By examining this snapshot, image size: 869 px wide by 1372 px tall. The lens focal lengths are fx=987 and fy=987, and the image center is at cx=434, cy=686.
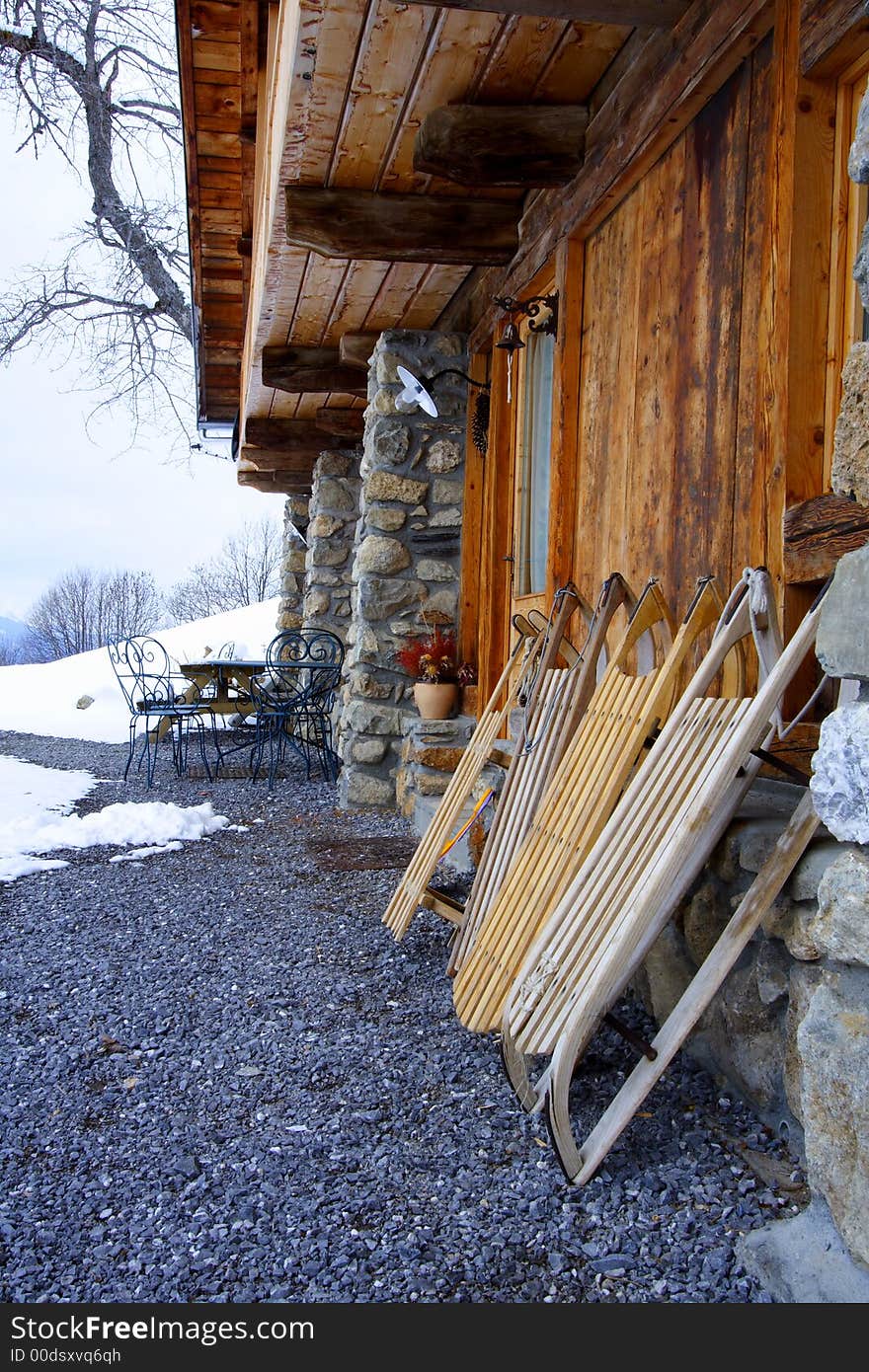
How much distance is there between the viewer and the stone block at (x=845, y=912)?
4.20ft

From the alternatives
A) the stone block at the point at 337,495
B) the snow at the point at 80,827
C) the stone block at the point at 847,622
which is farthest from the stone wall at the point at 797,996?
the stone block at the point at 337,495

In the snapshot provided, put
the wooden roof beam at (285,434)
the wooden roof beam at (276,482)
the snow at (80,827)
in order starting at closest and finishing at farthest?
the snow at (80,827)
the wooden roof beam at (285,434)
the wooden roof beam at (276,482)

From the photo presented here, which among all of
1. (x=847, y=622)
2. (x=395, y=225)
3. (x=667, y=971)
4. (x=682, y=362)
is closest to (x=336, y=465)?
(x=395, y=225)

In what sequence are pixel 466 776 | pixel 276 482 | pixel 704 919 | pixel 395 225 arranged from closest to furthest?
pixel 704 919
pixel 466 776
pixel 395 225
pixel 276 482

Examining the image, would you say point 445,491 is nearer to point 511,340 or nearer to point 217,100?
point 511,340

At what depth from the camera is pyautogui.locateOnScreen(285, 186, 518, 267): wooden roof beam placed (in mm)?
3602

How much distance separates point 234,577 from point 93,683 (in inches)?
383

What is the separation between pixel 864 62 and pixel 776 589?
40.4 inches

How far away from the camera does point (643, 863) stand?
1.87 metres

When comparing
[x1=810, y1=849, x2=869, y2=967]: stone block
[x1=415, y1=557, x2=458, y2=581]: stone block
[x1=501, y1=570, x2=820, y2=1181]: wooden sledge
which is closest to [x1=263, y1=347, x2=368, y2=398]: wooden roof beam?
[x1=415, y1=557, x2=458, y2=581]: stone block

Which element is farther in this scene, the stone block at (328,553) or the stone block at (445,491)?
the stone block at (328,553)

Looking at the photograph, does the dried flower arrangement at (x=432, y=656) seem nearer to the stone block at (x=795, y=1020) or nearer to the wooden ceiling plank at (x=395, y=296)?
the wooden ceiling plank at (x=395, y=296)

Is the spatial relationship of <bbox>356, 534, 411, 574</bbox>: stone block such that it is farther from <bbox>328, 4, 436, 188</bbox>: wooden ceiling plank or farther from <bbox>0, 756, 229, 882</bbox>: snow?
<bbox>328, 4, 436, 188</bbox>: wooden ceiling plank

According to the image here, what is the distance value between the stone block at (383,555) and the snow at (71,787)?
1.52 metres
